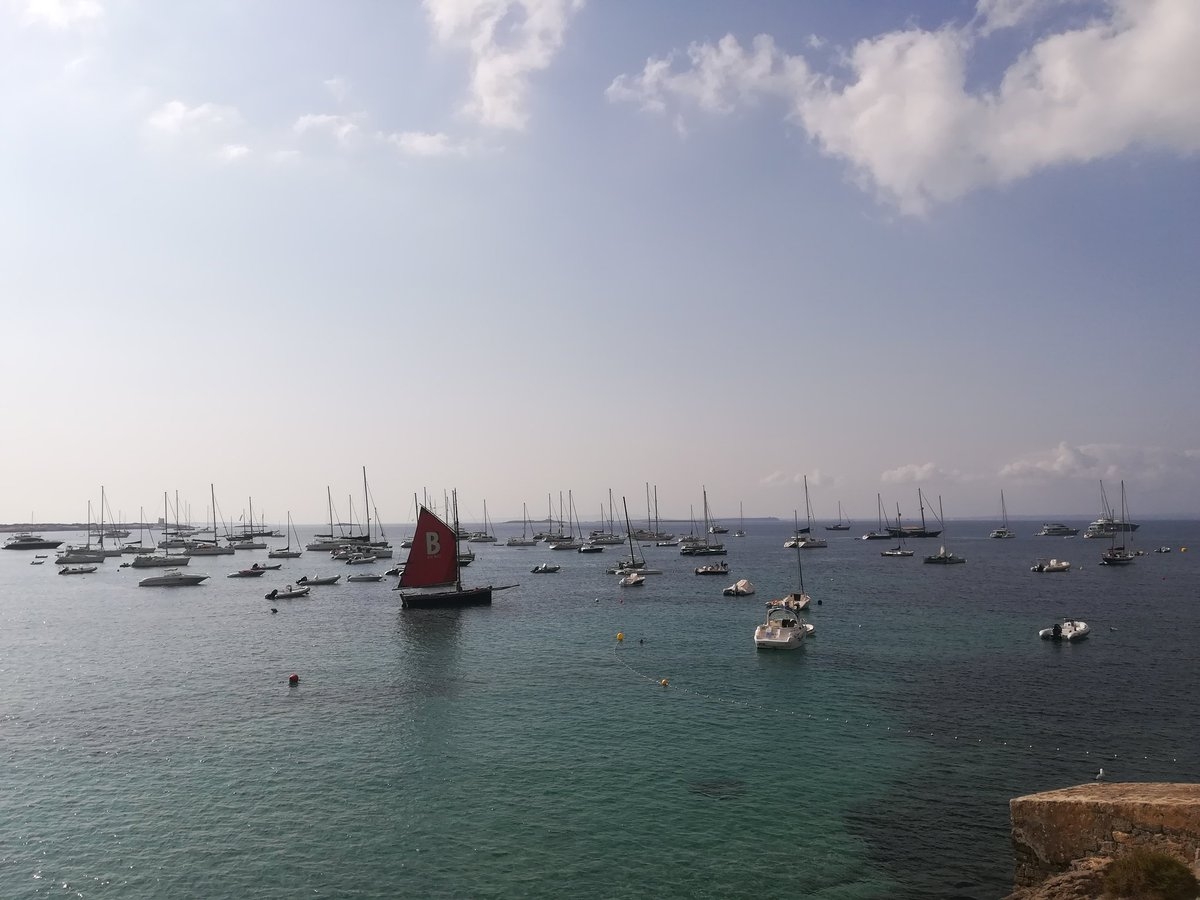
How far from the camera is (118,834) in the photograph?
25.5 metres

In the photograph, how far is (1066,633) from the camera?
195 ft

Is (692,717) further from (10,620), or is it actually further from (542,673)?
(10,620)

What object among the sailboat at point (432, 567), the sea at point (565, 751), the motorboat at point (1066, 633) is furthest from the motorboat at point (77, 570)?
the motorboat at point (1066, 633)

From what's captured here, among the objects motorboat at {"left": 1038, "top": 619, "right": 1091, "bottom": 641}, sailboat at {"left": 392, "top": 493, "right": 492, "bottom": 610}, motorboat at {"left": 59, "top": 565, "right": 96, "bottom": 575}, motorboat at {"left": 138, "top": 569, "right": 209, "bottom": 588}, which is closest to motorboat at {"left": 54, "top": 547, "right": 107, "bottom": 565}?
motorboat at {"left": 59, "top": 565, "right": 96, "bottom": 575}

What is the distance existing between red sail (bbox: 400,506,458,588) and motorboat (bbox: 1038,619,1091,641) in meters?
60.5

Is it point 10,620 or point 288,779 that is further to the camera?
point 10,620

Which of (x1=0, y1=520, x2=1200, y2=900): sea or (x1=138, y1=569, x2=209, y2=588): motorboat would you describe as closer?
(x1=0, y1=520, x2=1200, y2=900): sea

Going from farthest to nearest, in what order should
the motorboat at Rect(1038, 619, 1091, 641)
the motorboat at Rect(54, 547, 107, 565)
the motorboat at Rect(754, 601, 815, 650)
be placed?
the motorboat at Rect(54, 547, 107, 565) → the motorboat at Rect(1038, 619, 1091, 641) → the motorboat at Rect(754, 601, 815, 650)

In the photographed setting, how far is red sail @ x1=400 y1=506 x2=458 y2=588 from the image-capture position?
84000mm

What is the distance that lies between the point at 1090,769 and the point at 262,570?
13741 centimetres

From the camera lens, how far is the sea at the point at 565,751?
22875mm

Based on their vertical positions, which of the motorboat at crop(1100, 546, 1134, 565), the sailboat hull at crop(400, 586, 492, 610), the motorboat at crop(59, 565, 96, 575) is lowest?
the motorboat at crop(1100, 546, 1134, 565)

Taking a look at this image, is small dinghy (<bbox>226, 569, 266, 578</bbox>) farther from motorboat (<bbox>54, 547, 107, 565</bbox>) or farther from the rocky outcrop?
the rocky outcrop

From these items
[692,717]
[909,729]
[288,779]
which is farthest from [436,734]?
[909,729]
